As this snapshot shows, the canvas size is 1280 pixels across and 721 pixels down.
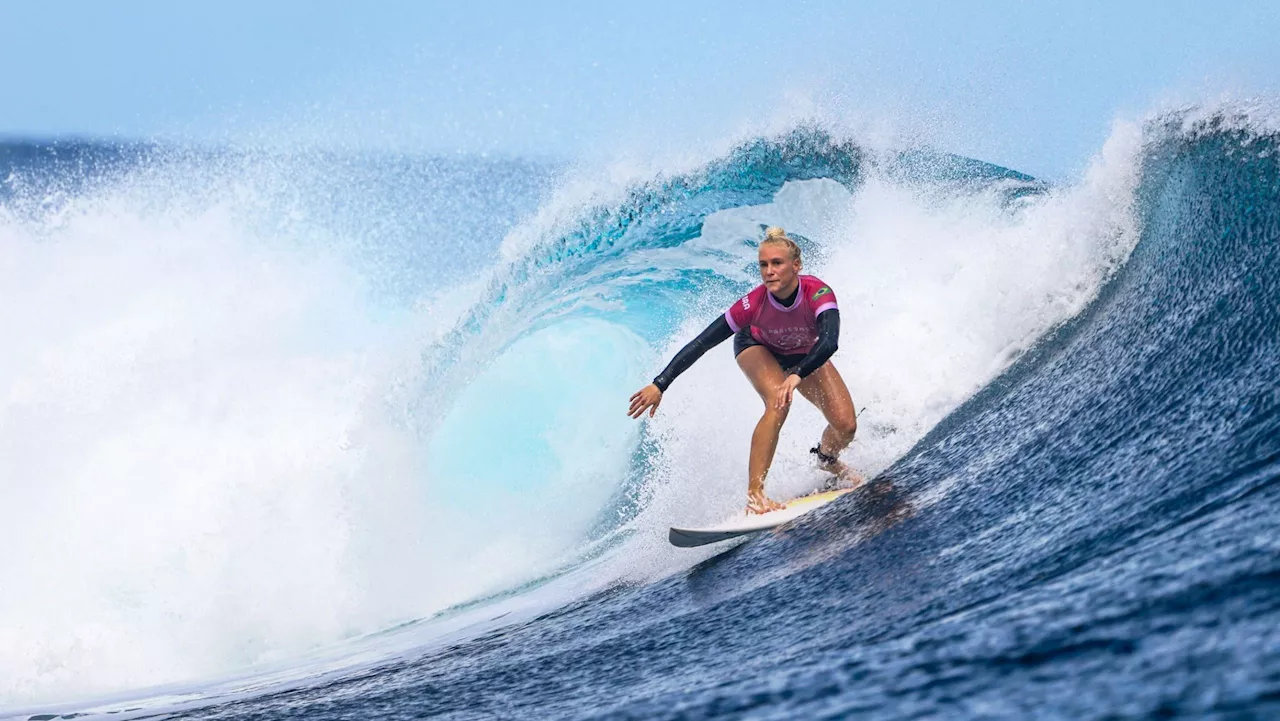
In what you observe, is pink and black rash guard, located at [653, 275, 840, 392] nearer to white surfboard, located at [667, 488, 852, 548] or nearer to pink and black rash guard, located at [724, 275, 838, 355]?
pink and black rash guard, located at [724, 275, 838, 355]

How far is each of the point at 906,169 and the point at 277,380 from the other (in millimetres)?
6505

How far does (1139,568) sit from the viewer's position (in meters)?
1.81

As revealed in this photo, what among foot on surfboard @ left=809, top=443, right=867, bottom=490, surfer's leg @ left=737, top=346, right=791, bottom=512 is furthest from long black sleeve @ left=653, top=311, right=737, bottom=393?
foot on surfboard @ left=809, top=443, right=867, bottom=490

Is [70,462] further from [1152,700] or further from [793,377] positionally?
[1152,700]

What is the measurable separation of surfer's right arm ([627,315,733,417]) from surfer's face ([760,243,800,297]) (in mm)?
347

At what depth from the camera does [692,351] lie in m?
4.70

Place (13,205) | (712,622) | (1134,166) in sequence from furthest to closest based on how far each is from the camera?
(13,205) → (1134,166) → (712,622)

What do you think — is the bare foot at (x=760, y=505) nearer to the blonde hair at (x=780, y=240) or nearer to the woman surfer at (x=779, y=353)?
the woman surfer at (x=779, y=353)

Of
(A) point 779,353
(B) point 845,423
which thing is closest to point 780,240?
(A) point 779,353

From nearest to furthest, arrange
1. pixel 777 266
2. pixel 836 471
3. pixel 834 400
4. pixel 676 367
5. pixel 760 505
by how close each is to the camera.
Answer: pixel 777 266 < pixel 760 505 < pixel 676 367 < pixel 834 400 < pixel 836 471

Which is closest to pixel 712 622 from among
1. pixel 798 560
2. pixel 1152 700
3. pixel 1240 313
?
pixel 798 560

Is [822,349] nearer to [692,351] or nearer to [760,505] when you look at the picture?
[692,351]

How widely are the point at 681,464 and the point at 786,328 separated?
2.23 m

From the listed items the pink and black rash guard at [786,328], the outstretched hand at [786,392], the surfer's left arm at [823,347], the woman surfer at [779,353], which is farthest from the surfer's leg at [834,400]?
the outstretched hand at [786,392]
